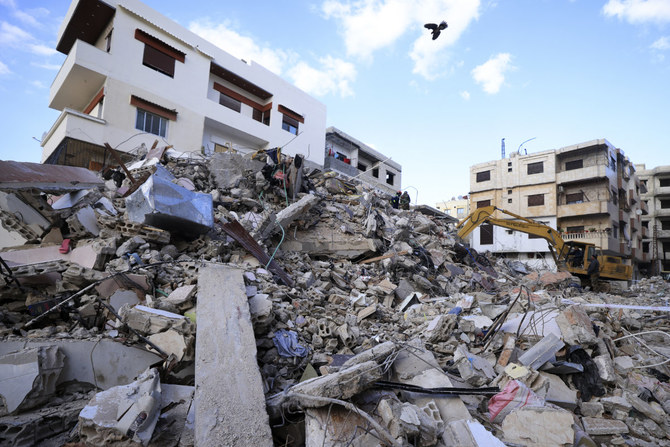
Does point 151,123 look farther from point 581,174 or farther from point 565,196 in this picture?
point 565,196

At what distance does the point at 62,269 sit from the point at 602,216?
2942cm

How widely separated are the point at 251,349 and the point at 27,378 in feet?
5.49

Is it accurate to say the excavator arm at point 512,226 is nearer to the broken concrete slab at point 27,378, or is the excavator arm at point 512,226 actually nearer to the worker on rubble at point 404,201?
the worker on rubble at point 404,201

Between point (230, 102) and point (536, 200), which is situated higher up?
point (230, 102)

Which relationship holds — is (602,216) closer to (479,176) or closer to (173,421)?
(479,176)

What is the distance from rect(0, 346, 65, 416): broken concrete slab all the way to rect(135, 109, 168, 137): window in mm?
12872

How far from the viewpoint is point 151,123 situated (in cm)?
1371

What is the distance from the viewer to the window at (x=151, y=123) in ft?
43.5

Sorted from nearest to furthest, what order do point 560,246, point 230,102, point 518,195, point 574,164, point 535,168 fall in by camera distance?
point 560,246
point 230,102
point 574,164
point 535,168
point 518,195

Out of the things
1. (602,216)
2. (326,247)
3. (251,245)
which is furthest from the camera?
(602,216)

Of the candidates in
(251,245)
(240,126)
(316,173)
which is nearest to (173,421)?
(251,245)

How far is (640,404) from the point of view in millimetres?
3215

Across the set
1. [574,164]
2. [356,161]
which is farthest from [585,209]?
[356,161]

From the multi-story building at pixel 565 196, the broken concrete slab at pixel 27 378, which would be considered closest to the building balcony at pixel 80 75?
the broken concrete slab at pixel 27 378
